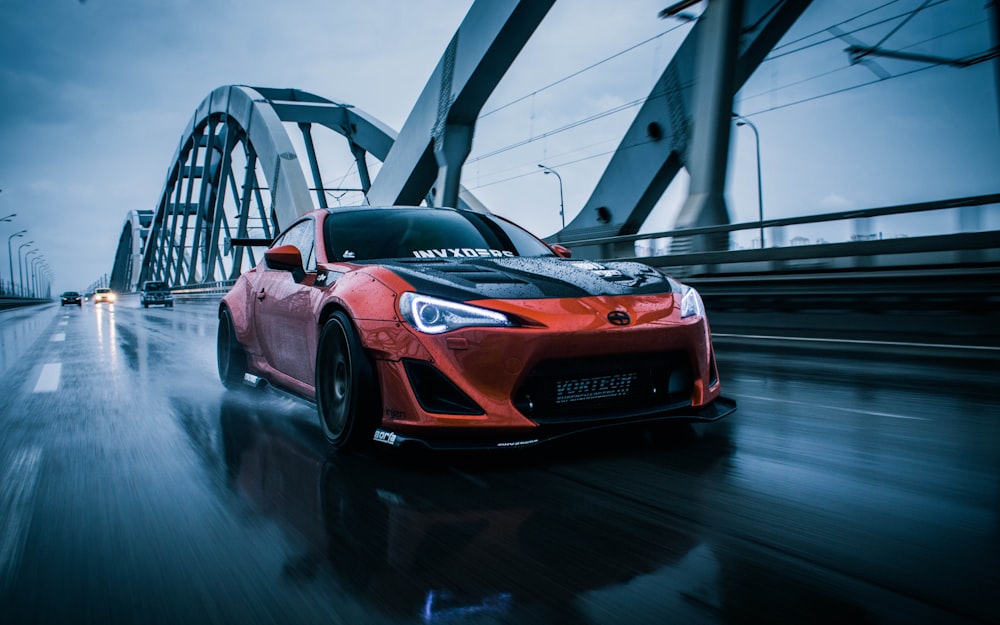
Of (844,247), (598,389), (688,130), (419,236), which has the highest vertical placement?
(688,130)

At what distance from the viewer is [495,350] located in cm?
318

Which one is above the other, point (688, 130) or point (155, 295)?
point (688, 130)

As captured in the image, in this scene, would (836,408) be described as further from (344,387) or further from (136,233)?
(136,233)

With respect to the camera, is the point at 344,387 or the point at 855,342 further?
the point at 855,342

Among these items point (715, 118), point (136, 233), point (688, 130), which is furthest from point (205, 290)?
point (136, 233)

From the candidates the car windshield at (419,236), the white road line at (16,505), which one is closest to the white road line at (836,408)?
the car windshield at (419,236)

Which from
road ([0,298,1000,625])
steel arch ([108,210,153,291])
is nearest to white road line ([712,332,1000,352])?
road ([0,298,1000,625])

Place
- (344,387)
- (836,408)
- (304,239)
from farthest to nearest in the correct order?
(304,239) → (836,408) → (344,387)

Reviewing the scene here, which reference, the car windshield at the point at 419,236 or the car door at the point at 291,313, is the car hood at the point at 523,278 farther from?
the car door at the point at 291,313

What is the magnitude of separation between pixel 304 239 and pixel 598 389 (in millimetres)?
2633

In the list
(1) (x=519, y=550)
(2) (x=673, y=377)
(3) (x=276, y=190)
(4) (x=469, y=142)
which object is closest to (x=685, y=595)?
(1) (x=519, y=550)

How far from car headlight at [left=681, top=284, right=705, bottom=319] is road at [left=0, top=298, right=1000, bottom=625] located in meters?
0.62

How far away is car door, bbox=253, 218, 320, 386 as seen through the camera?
14.2ft

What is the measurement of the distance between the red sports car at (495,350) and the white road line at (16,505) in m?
1.30
